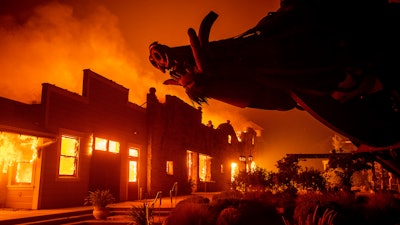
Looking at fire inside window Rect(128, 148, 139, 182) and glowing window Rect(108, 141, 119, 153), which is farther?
fire inside window Rect(128, 148, 139, 182)

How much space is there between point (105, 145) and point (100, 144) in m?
0.40

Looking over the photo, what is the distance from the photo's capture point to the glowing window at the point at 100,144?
17500 millimetres

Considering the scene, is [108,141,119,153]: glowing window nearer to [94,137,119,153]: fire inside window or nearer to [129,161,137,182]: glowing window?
[94,137,119,153]: fire inside window

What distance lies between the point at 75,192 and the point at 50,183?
160 cm

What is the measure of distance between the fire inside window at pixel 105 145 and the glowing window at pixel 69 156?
133 cm

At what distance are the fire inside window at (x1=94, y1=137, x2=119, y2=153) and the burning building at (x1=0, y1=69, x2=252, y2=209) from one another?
0.05m

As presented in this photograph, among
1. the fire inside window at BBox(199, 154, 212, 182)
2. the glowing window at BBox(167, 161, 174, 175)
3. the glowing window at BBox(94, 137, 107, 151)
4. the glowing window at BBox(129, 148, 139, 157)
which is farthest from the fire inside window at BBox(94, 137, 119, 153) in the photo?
the fire inside window at BBox(199, 154, 212, 182)

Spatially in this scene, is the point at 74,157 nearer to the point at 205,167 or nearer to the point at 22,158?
the point at 22,158

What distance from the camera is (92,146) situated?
55.6 feet

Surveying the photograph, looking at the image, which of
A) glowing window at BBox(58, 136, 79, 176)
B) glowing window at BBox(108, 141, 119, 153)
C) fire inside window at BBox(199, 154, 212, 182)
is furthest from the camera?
fire inside window at BBox(199, 154, 212, 182)

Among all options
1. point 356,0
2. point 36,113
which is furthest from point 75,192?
point 356,0

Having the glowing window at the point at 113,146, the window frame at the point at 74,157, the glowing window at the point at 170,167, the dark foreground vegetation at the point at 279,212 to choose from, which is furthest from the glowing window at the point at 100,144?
the dark foreground vegetation at the point at 279,212

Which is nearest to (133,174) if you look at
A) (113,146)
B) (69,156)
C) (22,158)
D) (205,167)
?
(113,146)

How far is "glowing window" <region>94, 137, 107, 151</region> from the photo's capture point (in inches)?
689
